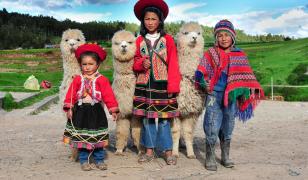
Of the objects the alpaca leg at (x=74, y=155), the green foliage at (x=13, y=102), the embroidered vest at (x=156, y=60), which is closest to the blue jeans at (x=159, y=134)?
the embroidered vest at (x=156, y=60)

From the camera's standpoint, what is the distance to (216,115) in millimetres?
4848

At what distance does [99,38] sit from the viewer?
1950 inches

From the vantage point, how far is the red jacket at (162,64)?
5.07 metres

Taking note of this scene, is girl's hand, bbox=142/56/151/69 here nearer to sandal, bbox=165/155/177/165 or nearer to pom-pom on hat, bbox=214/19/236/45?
pom-pom on hat, bbox=214/19/236/45

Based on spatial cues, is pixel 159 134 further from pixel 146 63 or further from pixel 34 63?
pixel 34 63

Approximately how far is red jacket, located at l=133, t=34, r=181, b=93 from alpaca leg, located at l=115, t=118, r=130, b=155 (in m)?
0.63

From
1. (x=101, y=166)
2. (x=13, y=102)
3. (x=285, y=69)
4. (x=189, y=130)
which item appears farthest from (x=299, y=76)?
(x=101, y=166)

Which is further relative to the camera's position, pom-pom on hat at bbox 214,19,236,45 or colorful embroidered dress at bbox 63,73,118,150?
colorful embroidered dress at bbox 63,73,118,150

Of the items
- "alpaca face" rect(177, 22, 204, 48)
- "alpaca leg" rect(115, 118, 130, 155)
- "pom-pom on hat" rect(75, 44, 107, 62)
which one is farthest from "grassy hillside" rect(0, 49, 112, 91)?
"pom-pom on hat" rect(75, 44, 107, 62)

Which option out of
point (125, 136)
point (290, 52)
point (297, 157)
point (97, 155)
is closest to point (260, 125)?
point (297, 157)

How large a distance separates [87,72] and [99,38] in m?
45.3

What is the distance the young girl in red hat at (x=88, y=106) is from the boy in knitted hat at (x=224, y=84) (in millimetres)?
1064

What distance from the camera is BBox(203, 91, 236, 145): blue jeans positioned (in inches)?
191

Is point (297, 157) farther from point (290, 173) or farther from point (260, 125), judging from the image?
point (260, 125)
